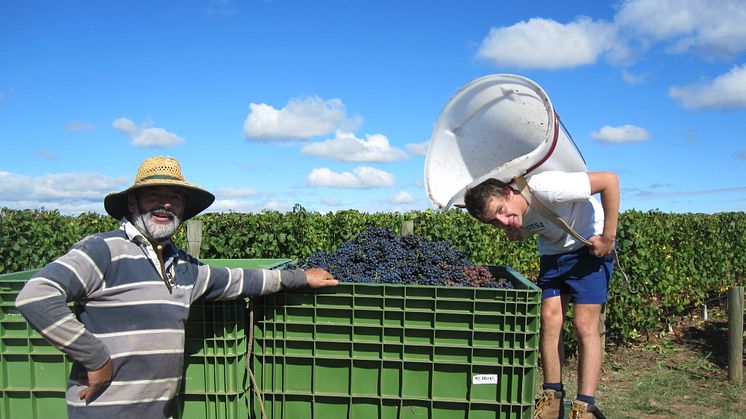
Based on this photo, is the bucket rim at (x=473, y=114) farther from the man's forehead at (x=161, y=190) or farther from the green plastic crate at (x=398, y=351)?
the man's forehead at (x=161, y=190)

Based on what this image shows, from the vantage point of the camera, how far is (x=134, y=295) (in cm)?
257

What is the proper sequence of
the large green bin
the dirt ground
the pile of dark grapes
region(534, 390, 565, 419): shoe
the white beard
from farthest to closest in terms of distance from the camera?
the dirt ground < region(534, 390, 565, 419): shoe < the pile of dark grapes < the large green bin < the white beard

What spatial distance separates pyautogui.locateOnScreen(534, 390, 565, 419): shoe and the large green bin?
1.67 metres

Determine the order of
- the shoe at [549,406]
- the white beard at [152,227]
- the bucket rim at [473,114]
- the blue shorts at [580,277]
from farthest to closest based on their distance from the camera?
the blue shorts at [580,277], the shoe at [549,406], the bucket rim at [473,114], the white beard at [152,227]

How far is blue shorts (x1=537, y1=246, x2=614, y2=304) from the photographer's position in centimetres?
365

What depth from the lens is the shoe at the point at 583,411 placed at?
3475mm

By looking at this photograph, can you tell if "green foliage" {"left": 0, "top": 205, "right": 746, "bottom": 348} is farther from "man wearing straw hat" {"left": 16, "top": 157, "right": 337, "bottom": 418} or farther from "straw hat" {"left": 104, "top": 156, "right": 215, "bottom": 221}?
"man wearing straw hat" {"left": 16, "top": 157, "right": 337, "bottom": 418}

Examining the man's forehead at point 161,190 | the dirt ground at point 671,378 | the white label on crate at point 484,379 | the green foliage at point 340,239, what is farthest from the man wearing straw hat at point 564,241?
the green foliage at point 340,239

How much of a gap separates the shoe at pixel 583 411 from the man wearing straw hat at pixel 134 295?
1.73 m

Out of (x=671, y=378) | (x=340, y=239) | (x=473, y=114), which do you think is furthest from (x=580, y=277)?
(x=671, y=378)

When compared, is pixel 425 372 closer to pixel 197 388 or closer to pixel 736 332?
pixel 197 388

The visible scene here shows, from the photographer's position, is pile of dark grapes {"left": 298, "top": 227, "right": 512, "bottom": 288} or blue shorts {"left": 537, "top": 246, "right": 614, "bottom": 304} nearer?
pile of dark grapes {"left": 298, "top": 227, "right": 512, "bottom": 288}

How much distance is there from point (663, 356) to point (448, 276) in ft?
19.7

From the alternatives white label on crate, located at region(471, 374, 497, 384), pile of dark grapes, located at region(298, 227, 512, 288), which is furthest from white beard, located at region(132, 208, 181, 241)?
white label on crate, located at region(471, 374, 497, 384)
